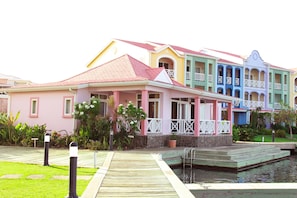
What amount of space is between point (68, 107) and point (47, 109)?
1.44 metres

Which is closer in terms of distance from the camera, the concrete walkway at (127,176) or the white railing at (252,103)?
the concrete walkway at (127,176)

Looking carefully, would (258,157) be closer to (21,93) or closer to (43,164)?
(43,164)

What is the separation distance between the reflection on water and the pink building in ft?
12.3

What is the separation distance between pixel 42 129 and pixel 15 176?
382 inches

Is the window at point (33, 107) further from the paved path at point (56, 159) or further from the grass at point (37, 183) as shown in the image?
the grass at point (37, 183)

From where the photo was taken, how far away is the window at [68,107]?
62.8 ft

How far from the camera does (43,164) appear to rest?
11.4 metres

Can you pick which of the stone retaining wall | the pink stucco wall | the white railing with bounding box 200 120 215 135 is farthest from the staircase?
the pink stucco wall

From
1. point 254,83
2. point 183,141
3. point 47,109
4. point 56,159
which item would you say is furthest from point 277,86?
point 56,159

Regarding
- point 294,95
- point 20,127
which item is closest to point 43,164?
point 20,127

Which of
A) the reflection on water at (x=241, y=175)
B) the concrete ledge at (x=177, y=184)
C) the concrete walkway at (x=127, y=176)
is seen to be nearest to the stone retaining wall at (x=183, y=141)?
the reflection on water at (x=241, y=175)

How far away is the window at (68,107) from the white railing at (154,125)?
13.7 feet

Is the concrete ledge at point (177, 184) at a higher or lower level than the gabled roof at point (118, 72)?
lower

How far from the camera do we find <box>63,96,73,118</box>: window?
19.2m
